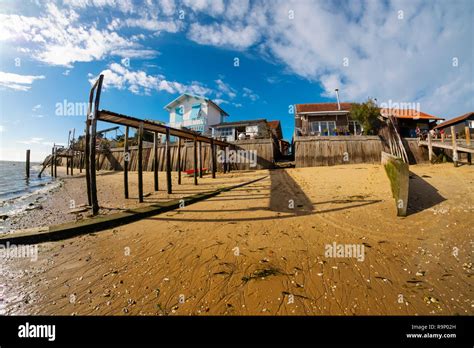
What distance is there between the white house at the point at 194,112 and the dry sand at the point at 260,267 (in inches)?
1034

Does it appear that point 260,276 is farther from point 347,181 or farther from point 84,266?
point 347,181

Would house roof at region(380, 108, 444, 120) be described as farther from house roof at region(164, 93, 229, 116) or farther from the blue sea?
the blue sea

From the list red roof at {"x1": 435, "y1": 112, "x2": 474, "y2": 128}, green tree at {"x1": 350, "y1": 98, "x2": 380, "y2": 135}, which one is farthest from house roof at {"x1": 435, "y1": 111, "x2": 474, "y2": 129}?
green tree at {"x1": 350, "y1": 98, "x2": 380, "y2": 135}

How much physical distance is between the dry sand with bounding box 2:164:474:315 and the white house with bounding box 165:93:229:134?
2626 cm

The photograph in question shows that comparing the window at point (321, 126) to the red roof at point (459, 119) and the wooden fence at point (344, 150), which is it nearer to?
the wooden fence at point (344, 150)

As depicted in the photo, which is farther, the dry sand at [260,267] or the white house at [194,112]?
the white house at [194,112]

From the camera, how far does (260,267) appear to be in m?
3.03

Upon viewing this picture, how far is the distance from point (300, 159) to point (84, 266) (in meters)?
15.6

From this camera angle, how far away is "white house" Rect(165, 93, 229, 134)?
3053 cm

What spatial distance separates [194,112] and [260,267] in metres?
31.3

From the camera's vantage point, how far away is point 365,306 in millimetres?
2238

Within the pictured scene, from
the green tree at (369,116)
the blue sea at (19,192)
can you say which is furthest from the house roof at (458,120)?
the blue sea at (19,192)

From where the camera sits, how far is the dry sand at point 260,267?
2320mm

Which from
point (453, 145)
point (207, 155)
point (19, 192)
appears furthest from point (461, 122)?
point (19, 192)
